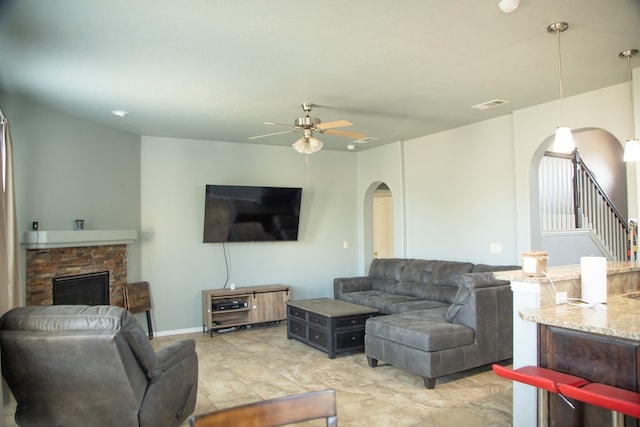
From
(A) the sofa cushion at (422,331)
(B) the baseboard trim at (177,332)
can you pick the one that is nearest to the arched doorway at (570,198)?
(A) the sofa cushion at (422,331)

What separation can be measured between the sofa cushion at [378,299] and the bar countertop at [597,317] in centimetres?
305

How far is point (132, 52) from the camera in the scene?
324 cm

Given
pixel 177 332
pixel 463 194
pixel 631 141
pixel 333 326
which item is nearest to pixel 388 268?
pixel 463 194

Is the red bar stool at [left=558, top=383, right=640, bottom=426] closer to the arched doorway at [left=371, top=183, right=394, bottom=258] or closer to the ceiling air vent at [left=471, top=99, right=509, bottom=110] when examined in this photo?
the ceiling air vent at [left=471, top=99, right=509, bottom=110]

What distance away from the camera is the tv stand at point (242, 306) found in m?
6.02

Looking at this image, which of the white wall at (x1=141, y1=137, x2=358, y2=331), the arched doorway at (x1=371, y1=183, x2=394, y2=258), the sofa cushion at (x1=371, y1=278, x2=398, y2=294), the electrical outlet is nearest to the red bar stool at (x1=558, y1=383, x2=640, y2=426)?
the electrical outlet

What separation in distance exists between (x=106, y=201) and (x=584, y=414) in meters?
5.21

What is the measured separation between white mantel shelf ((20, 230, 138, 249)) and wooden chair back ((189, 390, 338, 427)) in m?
3.96

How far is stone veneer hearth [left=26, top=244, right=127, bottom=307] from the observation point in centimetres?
441

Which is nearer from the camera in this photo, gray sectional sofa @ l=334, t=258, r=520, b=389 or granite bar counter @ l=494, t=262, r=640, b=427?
granite bar counter @ l=494, t=262, r=640, b=427

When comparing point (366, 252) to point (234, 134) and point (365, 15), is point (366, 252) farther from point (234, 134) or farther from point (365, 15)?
point (365, 15)

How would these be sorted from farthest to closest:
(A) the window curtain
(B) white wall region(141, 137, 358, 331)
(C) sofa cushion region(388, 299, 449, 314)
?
(B) white wall region(141, 137, 358, 331) → (C) sofa cushion region(388, 299, 449, 314) → (A) the window curtain

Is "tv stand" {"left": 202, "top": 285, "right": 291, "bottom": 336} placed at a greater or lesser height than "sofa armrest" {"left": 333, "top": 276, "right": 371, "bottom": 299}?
lesser

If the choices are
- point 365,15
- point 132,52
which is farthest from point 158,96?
point 365,15
